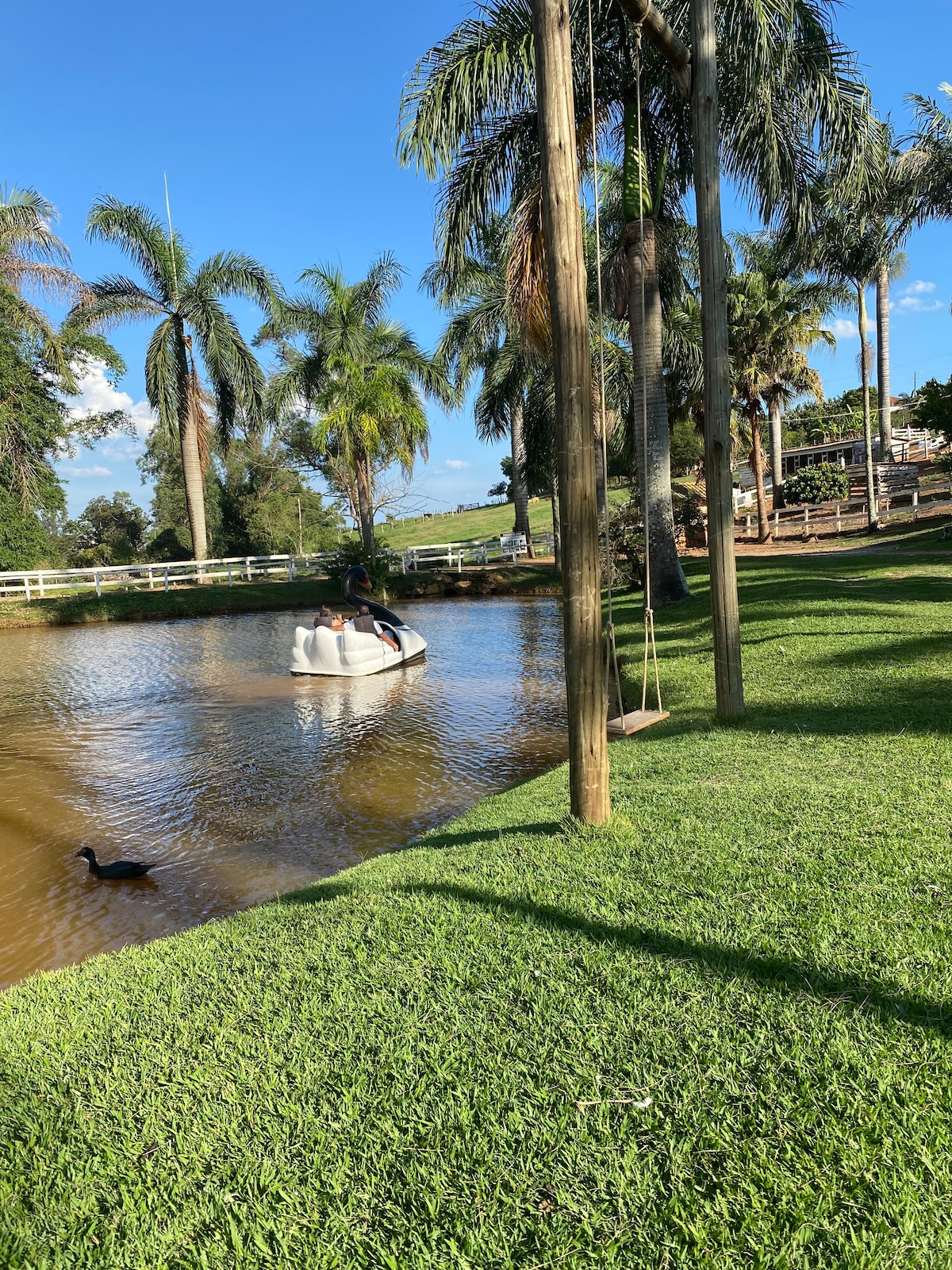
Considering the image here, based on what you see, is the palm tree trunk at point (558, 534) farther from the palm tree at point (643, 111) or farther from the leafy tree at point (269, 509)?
the leafy tree at point (269, 509)

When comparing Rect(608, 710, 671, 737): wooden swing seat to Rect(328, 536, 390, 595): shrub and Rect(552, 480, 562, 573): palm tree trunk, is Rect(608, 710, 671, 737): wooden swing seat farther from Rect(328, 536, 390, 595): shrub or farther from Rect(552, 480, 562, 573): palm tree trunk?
Rect(328, 536, 390, 595): shrub

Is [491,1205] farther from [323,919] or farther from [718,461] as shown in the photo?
[718,461]

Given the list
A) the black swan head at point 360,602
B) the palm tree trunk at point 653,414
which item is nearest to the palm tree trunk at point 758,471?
the palm tree trunk at point 653,414

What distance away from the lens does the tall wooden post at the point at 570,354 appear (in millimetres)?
4133

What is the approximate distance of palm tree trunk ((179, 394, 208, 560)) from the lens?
29500 mm

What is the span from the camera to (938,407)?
21.2m

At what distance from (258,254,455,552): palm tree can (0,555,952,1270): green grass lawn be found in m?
23.5

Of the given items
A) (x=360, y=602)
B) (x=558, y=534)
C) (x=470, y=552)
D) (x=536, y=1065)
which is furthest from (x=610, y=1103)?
(x=470, y=552)

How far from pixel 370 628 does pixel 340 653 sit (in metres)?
0.87

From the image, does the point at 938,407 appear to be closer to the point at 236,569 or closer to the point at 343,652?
the point at 343,652

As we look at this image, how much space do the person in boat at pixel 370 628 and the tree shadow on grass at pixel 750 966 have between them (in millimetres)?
10747

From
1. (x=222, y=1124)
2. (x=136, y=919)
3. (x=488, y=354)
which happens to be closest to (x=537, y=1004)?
(x=222, y=1124)

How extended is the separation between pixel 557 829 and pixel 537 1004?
6.31 ft

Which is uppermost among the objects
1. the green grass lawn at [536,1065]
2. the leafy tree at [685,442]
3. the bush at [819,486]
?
the leafy tree at [685,442]
